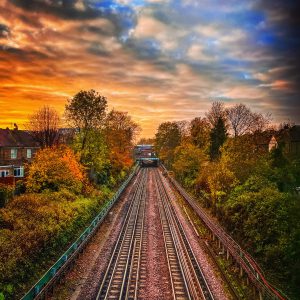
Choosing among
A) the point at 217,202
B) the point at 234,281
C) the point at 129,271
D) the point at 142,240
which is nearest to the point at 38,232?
→ the point at 129,271

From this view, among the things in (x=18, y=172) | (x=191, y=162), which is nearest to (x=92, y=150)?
(x=18, y=172)

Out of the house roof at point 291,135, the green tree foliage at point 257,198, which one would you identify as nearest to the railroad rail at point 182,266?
the green tree foliage at point 257,198

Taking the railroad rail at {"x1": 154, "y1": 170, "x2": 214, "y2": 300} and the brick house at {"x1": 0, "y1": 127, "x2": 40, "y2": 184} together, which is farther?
the brick house at {"x1": 0, "y1": 127, "x2": 40, "y2": 184}

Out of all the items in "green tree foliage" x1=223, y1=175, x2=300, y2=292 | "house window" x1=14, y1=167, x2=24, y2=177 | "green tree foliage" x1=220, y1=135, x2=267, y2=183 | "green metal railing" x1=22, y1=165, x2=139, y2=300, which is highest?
"green tree foliage" x1=220, y1=135, x2=267, y2=183

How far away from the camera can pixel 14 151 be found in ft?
163

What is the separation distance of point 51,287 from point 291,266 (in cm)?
1353

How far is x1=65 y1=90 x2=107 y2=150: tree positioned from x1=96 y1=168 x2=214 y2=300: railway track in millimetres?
17134

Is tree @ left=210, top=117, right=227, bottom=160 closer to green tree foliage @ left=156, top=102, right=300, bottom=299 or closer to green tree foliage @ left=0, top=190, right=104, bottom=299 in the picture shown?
green tree foliage @ left=156, top=102, right=300, bottom=299

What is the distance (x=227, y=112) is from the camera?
221ft

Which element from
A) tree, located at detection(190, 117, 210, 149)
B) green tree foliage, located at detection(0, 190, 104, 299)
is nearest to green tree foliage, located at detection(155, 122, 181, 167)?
tree, located at detection(190, 117, 210, 149)

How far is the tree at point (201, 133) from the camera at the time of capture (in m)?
65.4

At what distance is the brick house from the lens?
47.4m

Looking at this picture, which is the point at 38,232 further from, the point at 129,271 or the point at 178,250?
the point at 178,250

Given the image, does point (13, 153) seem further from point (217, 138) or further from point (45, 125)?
point (217, 138)
